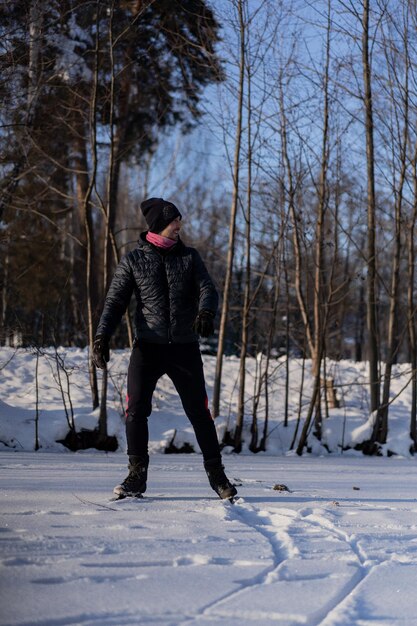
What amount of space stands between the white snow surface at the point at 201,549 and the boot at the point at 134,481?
98 mm

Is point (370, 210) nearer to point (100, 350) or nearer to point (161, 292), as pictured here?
point (161, 292)

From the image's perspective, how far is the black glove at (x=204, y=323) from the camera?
13.9 feet

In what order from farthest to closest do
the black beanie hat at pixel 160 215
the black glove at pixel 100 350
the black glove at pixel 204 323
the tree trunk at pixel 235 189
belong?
the tree trunk at pixel 235 189 → the black beanie hat at pixel 160 215 → the black glove at pixel 100 350 → the black glove at pixel 204 323

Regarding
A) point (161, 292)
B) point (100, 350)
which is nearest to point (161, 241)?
point (161, 292)

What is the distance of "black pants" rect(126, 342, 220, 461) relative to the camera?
14.5 feet

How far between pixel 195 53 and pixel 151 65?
2302 millimetres

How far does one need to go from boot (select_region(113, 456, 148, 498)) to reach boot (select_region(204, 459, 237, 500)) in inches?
16.2

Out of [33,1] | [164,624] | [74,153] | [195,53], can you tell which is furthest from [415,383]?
[74,153]

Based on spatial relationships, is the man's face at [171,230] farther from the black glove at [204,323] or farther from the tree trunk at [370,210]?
the tree trunk at [370,210]

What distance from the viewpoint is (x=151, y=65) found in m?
13.1

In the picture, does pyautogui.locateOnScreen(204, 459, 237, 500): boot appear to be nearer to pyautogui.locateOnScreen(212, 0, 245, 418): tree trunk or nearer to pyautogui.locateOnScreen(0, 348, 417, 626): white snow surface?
pyautogui.locateOnScreen(0, 348, 417, 626): white snow surface

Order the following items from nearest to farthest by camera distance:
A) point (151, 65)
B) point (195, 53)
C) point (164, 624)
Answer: point (164, 624), point (195, 53), point (151, 65)

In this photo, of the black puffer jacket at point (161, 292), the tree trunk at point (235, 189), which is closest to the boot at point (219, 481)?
the black puffer jacket at point (161, 292)

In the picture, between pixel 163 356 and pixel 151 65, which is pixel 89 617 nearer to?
pixel 163 356
